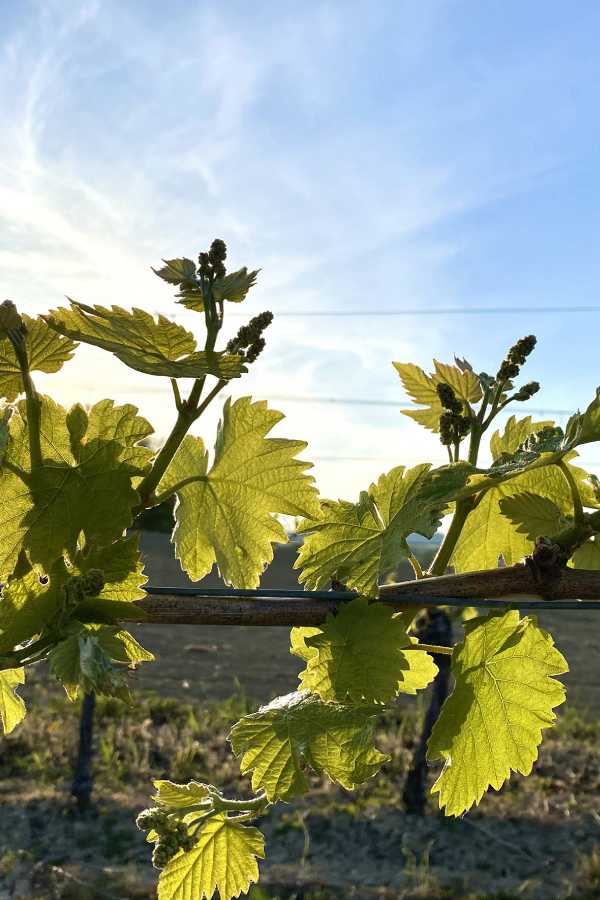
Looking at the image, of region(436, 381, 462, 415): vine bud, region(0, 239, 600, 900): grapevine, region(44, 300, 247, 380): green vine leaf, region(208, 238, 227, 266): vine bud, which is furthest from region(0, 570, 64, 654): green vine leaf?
→ region(436, 381, 462, 415): vine bud

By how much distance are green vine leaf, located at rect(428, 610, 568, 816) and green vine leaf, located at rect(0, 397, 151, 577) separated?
1.25 feet

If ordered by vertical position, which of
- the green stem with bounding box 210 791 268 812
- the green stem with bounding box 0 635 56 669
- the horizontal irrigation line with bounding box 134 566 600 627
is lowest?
the green stem with bounding box 210 791 268 812

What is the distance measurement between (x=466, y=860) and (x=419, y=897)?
57 cm

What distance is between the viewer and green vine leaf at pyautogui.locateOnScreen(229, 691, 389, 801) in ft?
2.70

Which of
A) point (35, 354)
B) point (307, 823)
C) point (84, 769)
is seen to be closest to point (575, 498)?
point (35, 354)

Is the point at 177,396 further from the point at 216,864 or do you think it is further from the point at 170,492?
the point at 216,864

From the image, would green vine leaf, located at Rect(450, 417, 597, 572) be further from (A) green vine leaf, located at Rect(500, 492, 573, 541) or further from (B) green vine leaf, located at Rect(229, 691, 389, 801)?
(B) green vine leaf, located at Rect(229, 691, 389, 801)

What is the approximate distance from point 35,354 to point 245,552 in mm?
314

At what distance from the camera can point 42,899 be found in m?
4.26

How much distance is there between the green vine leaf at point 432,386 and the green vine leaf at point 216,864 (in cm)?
54

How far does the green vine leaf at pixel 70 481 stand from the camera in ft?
2.62

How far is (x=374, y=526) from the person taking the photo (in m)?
0.90

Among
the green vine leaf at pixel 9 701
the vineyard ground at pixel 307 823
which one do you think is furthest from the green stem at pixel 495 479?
the vineyard ground at pixel 307 823

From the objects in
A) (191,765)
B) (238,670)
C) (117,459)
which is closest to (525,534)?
(117,459)
